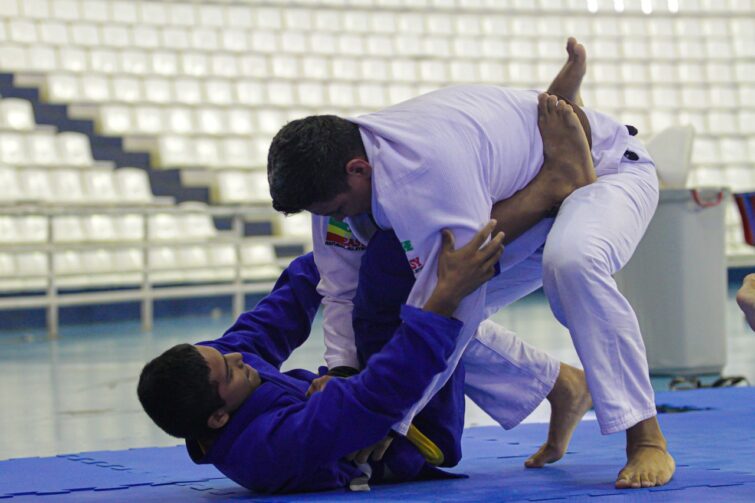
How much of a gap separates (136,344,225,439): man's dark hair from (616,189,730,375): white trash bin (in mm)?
2570

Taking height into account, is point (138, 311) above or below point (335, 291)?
below

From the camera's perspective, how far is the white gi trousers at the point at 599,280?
1962 mm

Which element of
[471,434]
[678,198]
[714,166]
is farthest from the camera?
[714,166]

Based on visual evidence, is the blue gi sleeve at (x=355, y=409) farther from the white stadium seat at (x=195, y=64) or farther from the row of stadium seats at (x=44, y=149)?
the white stadium seat at (x=195, y=64)

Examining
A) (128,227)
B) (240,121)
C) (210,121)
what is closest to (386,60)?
(240,121)

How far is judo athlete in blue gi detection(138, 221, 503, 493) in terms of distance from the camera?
186 centimetres

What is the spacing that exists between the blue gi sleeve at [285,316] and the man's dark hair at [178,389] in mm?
396

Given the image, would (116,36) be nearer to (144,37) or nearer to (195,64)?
(144,37)

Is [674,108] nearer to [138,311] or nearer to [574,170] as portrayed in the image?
[138,311]

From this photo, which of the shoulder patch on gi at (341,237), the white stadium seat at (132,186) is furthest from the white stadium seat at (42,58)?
the shoulder patch on gi at (341,237)

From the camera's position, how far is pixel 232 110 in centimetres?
924

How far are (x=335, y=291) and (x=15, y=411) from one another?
1.83m

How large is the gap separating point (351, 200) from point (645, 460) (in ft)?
2.28

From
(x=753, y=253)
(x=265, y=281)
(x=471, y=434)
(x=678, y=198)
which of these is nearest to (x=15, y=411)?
(x=471, y=434)
